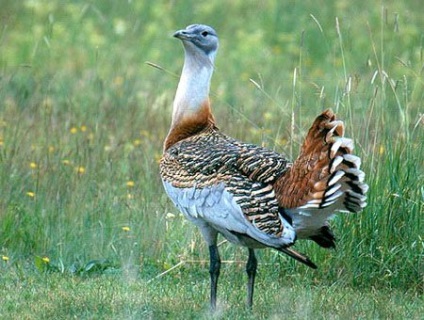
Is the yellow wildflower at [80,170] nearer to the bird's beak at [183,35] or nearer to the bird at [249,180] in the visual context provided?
the bird at [249,180]

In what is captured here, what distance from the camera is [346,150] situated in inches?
232

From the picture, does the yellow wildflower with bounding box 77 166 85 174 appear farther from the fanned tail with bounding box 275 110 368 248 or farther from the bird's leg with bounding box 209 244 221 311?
the fanned tail with bounding box 275 110 368 248

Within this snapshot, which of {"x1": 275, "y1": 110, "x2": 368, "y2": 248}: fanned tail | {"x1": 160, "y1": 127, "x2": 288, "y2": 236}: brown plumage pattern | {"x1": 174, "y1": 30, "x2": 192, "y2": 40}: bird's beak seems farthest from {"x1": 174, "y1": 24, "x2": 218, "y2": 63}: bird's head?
{"x1": 275, "y1": 110, "x2": 368, "y2": 248}: fanned tail

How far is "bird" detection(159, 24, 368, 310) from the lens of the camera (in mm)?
5918

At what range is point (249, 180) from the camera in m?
6.21

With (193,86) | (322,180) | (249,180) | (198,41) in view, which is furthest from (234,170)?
(198,41)

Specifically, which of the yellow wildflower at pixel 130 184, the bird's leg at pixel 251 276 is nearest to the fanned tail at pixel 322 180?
the bird's leg at pixel 251 276

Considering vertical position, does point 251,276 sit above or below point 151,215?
above

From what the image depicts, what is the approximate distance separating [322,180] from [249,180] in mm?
475

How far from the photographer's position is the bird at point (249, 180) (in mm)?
5918

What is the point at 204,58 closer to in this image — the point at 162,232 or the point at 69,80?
the point at 162,232

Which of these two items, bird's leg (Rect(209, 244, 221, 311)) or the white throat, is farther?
the white throat

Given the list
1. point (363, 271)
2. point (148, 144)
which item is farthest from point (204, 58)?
point (148, 144)

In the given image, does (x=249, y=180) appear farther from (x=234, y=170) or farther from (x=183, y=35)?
(x=183, y=35)
